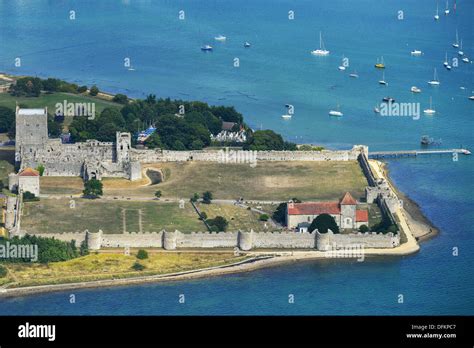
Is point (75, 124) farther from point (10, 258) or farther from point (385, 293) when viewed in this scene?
point (385, 293)

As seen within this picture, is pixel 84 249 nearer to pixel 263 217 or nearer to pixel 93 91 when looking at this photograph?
pixel 263 217

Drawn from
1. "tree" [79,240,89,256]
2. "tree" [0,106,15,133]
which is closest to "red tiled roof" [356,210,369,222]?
"tree" [79,240,89,256]

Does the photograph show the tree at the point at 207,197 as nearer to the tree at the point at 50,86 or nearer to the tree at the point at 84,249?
the tree at the point at 84,249

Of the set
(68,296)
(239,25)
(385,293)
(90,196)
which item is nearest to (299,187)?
(90,196)

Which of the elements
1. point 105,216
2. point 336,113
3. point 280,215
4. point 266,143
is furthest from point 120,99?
point 280,215

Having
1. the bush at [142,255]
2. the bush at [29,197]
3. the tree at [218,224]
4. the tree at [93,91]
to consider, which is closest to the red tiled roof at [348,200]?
the tree at [218,224]
